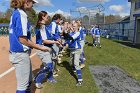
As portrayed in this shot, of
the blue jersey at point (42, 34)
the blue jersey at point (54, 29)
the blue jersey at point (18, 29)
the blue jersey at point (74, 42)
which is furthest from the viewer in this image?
the blue jersey at point (54, 29)

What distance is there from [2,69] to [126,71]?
189 inches

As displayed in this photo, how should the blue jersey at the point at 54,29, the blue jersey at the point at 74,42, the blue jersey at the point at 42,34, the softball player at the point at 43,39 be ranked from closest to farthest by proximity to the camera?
the softball player at the point at 43,39 → the blue jersey at the point at 42,34 → the blue jersey at the point at 74,42 → the blue jersey at the point at 54,29

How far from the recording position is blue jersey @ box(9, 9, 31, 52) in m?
4.21

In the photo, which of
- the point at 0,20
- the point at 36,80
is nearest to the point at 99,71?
the point at 36,80

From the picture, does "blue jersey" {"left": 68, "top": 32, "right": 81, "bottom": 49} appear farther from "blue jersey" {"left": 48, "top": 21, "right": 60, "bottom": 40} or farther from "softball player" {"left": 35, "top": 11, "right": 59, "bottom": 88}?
"softball player" {"left": 35, "top": 11, "right": 59, "bottom": 88}

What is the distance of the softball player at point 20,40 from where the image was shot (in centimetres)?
423

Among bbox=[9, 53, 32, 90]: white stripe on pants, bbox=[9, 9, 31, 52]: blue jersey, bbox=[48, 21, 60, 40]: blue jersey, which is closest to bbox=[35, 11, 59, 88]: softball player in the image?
bbox=[48, 21, 60, 40]: blue jersey

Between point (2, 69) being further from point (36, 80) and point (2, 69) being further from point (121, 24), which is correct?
point (121, 24)

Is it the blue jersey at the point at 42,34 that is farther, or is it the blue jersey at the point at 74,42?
the blue jersey at the point at 74,42

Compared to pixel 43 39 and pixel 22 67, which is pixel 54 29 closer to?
pixel 43 39

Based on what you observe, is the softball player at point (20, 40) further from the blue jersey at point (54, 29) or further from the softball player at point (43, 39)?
the blue jersey at point (54, 29)

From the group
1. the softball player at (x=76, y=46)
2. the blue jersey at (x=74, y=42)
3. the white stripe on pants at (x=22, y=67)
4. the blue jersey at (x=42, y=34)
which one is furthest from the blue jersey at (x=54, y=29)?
the white stripe on pants at (x=22, y=67)

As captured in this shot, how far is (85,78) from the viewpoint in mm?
8586

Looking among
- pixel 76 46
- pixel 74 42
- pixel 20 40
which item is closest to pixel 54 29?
pixel 74 42
